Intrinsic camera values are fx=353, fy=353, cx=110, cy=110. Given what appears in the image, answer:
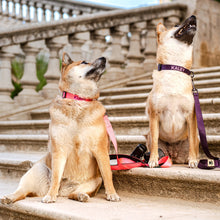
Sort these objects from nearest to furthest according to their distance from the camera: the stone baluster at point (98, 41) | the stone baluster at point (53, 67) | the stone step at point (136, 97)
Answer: the stone step at point (136, 97) → the stone baluster at point (53, 67) → the stone baluster at point (98, 41)

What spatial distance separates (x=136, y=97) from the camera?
4.50 m

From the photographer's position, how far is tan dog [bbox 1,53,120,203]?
7.72 feet

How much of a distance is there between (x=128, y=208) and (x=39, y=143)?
1847 millimetres

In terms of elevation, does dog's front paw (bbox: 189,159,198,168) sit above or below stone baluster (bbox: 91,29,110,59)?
below

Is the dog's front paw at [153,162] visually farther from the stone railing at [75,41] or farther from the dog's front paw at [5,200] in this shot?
the stone railing at [75,41]

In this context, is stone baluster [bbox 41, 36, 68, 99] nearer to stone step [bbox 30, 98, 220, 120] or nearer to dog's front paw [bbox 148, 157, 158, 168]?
stone step [bbox 30, 98, 220, 120]

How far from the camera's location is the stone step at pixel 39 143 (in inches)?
114

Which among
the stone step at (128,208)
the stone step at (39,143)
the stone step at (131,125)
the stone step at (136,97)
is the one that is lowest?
the stone step at (128,208)

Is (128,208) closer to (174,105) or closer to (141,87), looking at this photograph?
(174,105)

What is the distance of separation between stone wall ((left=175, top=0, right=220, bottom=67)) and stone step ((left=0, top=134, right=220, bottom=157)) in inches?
113

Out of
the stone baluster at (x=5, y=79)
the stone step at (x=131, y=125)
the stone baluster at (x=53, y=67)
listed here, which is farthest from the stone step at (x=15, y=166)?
the stone baluster at (x=53, y=67)

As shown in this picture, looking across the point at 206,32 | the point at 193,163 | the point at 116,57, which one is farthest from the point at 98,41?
the point at 193,163

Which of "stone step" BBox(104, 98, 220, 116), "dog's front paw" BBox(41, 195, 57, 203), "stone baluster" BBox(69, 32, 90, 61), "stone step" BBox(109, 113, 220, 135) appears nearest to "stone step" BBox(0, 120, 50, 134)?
"stone step" BBox(104, 98, 220, 116)

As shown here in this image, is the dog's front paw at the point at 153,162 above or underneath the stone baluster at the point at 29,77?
underneath
